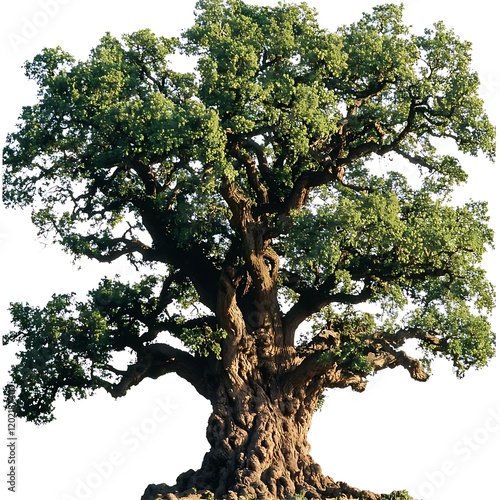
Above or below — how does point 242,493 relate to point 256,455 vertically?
below

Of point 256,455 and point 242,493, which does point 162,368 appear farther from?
point 242,493

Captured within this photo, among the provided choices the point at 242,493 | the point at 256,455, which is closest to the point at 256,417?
the point at 256,455

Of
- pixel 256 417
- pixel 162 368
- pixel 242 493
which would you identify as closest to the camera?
pixel 242 493

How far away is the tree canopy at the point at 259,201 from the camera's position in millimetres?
30547

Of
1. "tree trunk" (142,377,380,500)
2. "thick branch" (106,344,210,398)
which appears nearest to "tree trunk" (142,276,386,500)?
"tree trunk" (142,377,380,500)

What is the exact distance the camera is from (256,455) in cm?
3141

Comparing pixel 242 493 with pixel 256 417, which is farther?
pixel 256 417

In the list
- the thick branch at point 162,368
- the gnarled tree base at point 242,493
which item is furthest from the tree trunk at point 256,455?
the thick branch at point 162,368

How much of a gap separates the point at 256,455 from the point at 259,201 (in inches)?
235

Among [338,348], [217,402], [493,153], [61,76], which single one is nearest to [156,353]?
[217,402]

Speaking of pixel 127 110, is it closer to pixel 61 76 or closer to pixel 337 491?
pixel 61 76

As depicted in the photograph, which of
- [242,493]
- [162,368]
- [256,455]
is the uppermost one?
[162,368]

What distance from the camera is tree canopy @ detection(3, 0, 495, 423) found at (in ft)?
100

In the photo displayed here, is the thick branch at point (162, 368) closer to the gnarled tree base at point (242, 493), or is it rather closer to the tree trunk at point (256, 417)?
the tree trunk at point (256, 417)
